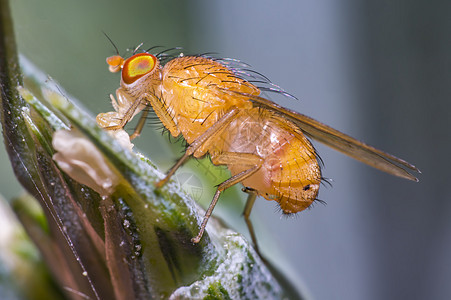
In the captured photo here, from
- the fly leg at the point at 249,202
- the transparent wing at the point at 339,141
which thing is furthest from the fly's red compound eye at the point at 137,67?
the fly leg at the point at 249,202

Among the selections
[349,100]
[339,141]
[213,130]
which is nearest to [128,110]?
[213,130]

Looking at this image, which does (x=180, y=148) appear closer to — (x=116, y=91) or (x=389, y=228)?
(x=116, y=91)

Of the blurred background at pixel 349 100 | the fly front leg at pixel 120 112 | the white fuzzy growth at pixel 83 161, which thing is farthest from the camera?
the blurred background at pixel 349 100

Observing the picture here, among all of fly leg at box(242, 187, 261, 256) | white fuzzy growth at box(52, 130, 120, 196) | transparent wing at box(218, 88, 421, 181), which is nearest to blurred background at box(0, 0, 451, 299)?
fly leg at box(242, 187, 261, 256)

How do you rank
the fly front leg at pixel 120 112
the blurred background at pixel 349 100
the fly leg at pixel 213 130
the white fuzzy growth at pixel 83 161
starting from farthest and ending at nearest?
1. the blurred background at pixel 349 100
2. the fly leg at pixel 213 130
3. the fly front leg at pixel 120 112
4. the white fuzzy growth at pixel 83 161

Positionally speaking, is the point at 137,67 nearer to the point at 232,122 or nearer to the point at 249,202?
the point at 232,122

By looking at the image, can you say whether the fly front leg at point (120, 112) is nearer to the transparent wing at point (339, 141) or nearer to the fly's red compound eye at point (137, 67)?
the fly's red compound eye at point (137, 67)
